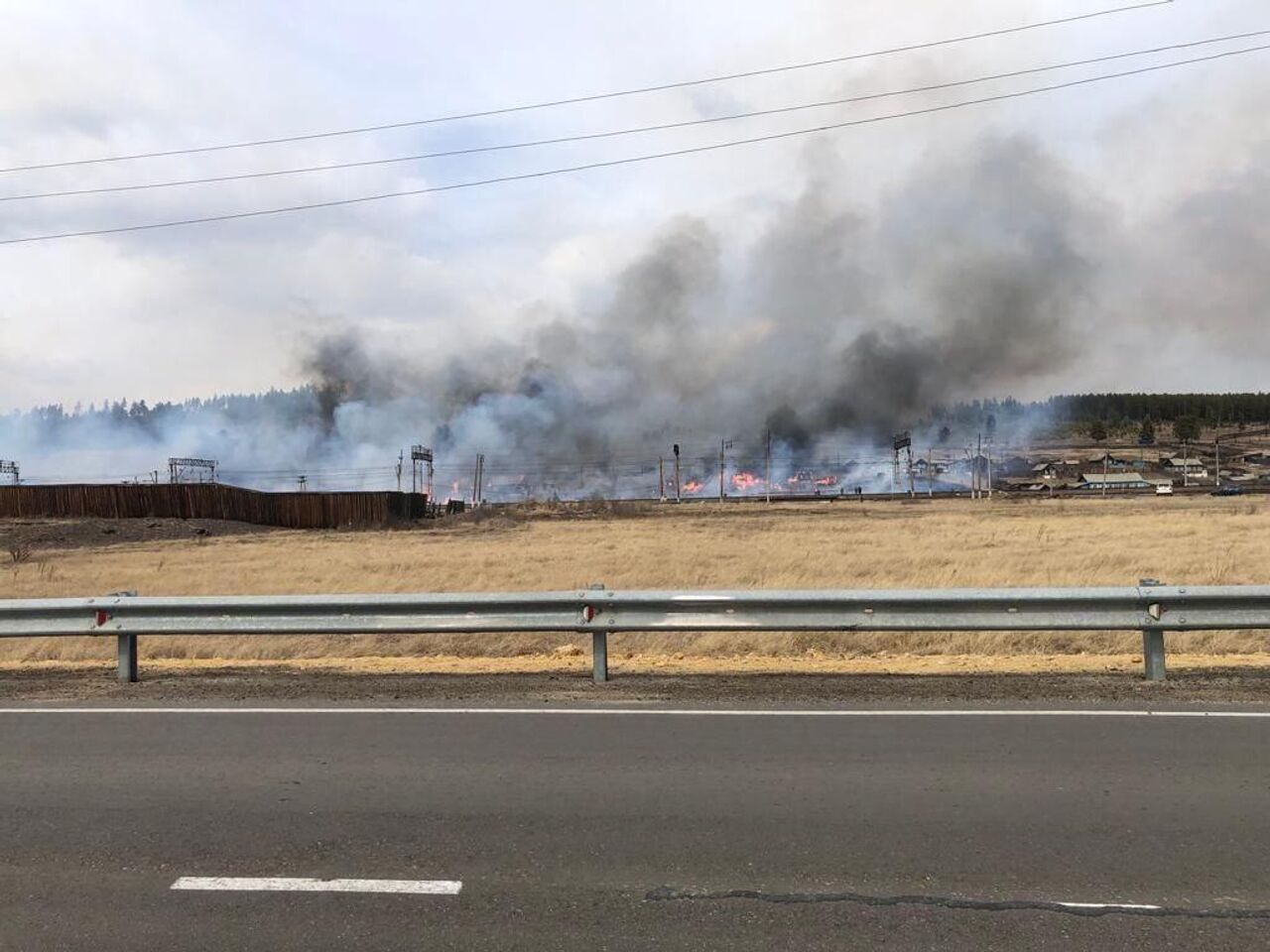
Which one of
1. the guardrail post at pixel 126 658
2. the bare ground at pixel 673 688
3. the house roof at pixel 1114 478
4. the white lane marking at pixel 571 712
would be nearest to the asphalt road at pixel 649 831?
the white lane marking at pixel 571 712

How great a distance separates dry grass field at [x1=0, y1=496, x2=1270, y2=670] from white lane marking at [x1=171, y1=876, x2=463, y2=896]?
20.1 ft

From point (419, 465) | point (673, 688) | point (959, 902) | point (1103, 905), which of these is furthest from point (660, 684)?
point (419, 465)

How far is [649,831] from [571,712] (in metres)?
2.73

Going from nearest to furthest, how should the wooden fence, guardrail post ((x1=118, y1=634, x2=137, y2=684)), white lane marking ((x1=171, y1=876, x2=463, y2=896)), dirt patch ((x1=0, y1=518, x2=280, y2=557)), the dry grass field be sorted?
white lane marking ((x1=171, y1=876, x2=463, y2=896)) → guardrail post ((x1=118, y1=634, x2=137, y2=684)) → the dry grass field → dirt patch ((x1=0, y1=518, x2=280, y2=557)) → the wooden fence

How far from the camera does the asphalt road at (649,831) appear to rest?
388cm

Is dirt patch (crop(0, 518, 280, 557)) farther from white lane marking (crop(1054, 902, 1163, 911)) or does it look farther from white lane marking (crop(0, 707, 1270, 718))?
white lane marking (crop(1054, 902, 1163, 911))

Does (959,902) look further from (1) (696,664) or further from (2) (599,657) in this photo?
(1) (696,664)

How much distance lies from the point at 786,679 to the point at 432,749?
359 centimetres

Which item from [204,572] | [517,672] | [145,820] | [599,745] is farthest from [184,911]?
[204,572]

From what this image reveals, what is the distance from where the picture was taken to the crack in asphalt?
3.90 metres

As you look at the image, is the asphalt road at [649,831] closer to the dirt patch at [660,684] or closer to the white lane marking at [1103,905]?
the white lane marking at [1103,905]

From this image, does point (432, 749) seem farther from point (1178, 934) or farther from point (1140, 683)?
point (1140, 683)

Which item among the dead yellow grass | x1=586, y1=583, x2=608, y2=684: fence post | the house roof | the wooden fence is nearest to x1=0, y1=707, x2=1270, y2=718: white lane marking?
x1=586, y1=583, x2=608, y2=684: fence post

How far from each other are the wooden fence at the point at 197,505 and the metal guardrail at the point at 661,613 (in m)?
55.0
